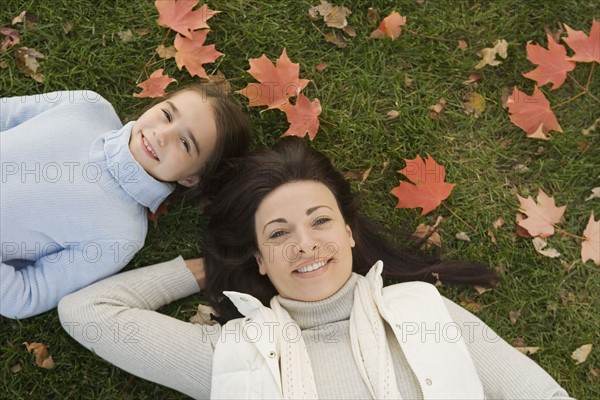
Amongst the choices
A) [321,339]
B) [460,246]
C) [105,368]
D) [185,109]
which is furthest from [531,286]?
[105,368]

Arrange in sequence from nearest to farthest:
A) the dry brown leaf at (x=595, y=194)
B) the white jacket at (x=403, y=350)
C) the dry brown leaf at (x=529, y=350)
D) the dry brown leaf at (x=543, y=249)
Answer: the white jacket at (x=403, y=350) < the dry brown leaf at (x=529, y=350) < the dry brown leaf at (x=543, y=249) < the dry brown leaf at (x=595, y=194)

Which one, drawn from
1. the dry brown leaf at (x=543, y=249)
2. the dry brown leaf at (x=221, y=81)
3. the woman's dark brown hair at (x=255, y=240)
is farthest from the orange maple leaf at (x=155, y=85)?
the dry brown leaf at (x=543, y=249)

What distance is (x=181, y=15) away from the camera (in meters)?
3.41

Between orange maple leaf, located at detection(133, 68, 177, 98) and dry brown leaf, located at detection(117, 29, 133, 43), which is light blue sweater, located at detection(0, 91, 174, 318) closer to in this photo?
orange maple leaf, located at detection(133, 68, 177, 98)

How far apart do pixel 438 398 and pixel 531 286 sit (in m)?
1.19

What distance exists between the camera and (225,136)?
121 inches

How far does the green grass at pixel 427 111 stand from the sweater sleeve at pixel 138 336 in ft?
1.39

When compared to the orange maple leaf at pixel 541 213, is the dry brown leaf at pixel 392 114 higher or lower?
higher

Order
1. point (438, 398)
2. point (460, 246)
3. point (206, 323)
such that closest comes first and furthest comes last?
point (438, 398), point (206, 323), point (460, 246)

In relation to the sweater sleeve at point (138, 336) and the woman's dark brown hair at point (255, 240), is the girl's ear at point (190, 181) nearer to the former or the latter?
the woman's dark brown hair at point (255, 240)

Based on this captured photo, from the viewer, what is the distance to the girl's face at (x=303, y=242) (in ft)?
8.79

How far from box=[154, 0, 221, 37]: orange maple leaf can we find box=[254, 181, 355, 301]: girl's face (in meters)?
1.26

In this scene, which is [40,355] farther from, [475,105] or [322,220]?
[475,105]

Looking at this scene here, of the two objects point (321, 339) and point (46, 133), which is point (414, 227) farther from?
point (46, 133)
